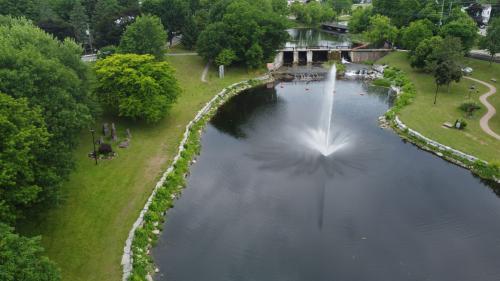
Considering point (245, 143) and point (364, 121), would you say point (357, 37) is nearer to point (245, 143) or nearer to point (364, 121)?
point (364, 121)

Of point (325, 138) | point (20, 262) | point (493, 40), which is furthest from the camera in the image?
point (493, 40)

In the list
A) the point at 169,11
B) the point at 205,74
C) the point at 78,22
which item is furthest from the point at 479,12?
the point at 78,22

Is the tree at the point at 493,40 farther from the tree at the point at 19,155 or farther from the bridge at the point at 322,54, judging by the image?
the tree at the point at 19,155

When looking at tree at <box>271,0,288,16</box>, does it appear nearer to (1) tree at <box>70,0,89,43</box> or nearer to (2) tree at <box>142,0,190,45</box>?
(2) tree at <box>142,0,190,45</box>

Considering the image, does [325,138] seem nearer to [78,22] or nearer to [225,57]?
[225,57]

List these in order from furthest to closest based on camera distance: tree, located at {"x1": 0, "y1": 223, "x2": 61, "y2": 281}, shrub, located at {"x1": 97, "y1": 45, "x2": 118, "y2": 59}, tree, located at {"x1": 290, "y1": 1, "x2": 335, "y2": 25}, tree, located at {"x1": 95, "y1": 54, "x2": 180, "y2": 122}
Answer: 1. tree, located at {"x1": 290, "y1": 1, "x2": 335, "y2": 25}
2. shrub, located at {"x1": 97, "y1": 45, "x2": 118, "y2": 59}
3. tree, located at {"x1": 95, "y1": 54, "x2": 180, "y2": 122}
4. tree, located at {"x1": 0, "y1": 223, "x2": 61, "y2": 281}

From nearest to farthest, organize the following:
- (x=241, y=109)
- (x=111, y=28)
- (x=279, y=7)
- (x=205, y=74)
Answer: (x=241, y=109), (x=205, y=74), (x=111, y=28), (x=279, y=7)

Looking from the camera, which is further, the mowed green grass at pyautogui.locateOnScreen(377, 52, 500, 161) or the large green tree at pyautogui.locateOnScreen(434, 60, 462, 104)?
the large green tree at pyautogui.locateOnScreen(434, 60, 462, 104)

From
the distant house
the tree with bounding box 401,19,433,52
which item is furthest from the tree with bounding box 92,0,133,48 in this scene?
the distant house
